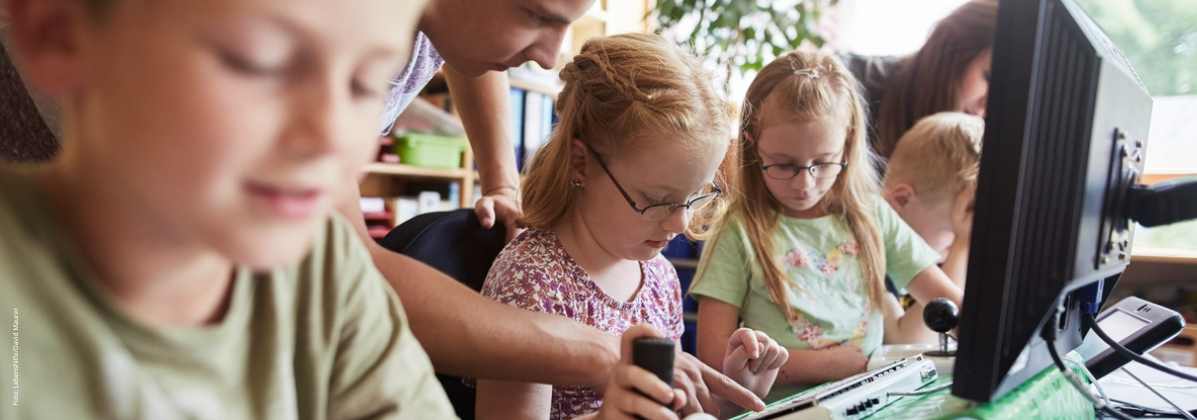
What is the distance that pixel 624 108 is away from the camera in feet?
3.34

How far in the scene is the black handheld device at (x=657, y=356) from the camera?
21.0 inches

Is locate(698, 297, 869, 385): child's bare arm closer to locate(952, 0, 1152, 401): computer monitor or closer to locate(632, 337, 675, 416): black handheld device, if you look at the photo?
locate(952, 0, 1152, 401): computer monitor

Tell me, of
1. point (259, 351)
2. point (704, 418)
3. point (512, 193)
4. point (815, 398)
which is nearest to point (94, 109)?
point (259, 351)

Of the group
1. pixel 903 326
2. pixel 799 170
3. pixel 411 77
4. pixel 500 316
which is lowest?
pixel 903 326

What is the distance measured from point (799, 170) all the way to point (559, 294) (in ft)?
1.69

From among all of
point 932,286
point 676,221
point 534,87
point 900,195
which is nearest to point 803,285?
point 932,286

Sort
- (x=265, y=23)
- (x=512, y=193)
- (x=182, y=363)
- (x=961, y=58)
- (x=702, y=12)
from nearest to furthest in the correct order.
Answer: (x=265, y=23)
(x=182, y=363)
(x=512, y=193)
(x=961, y=58)
(x=702, y=12)

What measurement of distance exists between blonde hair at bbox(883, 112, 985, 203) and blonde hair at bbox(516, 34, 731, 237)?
840 millimetres

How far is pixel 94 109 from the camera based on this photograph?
0.86 feet

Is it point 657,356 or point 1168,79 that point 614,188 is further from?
point 1168,79

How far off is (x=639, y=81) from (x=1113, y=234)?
57cm

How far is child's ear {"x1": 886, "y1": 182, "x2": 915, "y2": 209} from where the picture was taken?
1.77 meters

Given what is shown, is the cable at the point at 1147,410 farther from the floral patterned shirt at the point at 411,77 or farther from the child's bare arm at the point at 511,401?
the floral patterned shirt at the point at 411,77

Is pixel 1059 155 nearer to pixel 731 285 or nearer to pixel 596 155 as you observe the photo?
pixel 596 155
